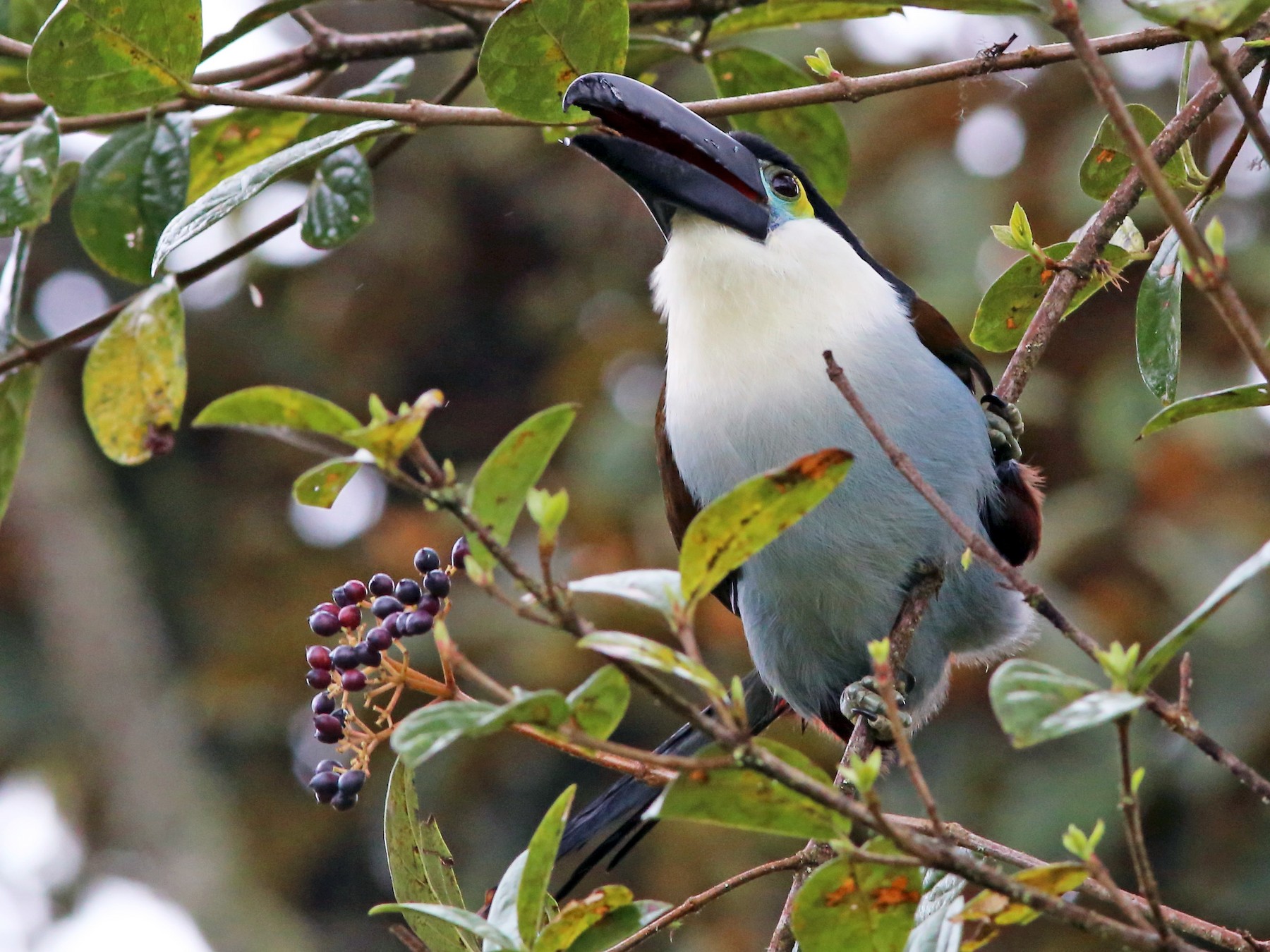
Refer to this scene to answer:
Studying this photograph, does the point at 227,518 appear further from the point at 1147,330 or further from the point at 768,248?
the point at 1147,330

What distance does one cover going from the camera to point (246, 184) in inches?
69.8

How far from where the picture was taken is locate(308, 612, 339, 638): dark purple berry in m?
1.52

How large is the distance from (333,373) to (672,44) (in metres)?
4.55

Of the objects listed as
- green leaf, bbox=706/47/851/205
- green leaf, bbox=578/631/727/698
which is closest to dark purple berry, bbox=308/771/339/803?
green leaf, bbox=578/631/727/698

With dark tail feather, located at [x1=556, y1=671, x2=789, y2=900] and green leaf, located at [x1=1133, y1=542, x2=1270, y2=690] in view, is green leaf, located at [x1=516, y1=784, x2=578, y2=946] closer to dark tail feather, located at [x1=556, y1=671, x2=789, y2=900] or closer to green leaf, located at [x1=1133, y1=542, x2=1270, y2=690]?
green leaf, located at [x1=1133, y1=542, x2=1270, y2=690]

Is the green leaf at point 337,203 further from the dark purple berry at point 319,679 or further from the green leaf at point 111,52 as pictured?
the dark purple berry at point 319,679

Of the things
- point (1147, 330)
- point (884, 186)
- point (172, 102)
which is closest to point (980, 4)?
point (1147, 330)

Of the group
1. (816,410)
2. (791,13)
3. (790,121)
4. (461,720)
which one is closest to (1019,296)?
(816,410)

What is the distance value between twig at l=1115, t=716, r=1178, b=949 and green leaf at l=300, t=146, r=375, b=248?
147 centimetres

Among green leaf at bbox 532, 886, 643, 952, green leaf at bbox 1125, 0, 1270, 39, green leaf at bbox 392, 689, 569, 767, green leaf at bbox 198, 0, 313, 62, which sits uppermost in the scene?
green leaf at bbox 1125, 0, 1270, 39

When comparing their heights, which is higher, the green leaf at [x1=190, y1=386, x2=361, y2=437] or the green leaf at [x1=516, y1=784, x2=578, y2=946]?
the green leaf at [x1=190, y1=386, x2=361, y2=437]

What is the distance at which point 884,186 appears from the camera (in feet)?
17.2

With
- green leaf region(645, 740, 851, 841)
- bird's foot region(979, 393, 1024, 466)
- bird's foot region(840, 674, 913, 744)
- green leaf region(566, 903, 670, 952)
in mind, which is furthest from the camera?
bird's foot region(979, 393, 1024, 466)

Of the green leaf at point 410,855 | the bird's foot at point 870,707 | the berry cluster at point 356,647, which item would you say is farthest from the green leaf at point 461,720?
the bird's foot at point 870,707
